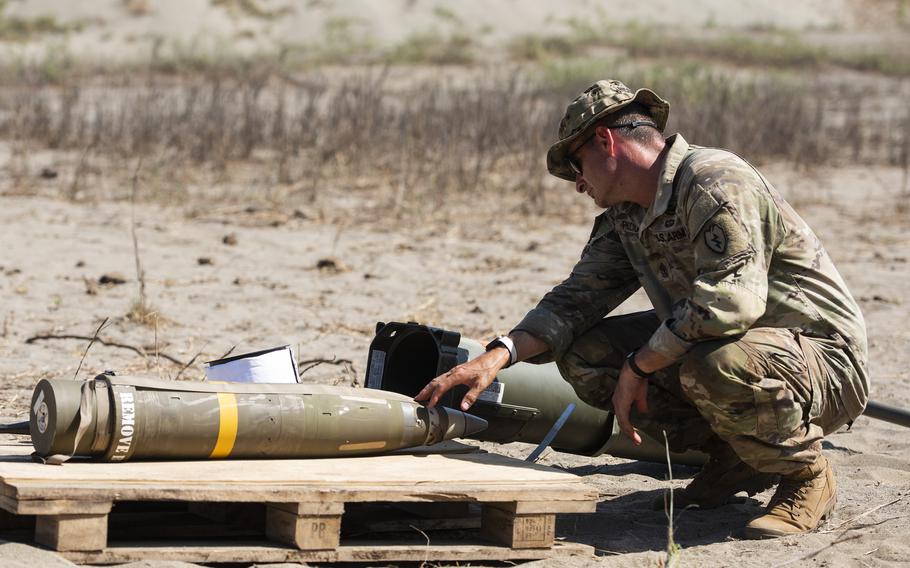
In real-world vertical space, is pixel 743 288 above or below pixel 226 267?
above

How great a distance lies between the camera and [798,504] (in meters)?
3.73

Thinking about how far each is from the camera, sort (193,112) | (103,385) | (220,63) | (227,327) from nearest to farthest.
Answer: (103,385) < (227,327) < (193,112) < (220,63)

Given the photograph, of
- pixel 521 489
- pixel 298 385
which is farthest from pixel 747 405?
pixel 298 385

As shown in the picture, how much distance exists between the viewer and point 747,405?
11.4 feet

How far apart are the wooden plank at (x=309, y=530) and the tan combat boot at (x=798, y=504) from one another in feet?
4.31

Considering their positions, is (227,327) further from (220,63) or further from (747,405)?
(220,63)

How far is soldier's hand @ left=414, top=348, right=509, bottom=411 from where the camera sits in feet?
11.9

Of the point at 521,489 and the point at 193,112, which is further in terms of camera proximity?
the point at 193,112

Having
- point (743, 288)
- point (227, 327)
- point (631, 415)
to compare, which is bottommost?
point (227, 327)

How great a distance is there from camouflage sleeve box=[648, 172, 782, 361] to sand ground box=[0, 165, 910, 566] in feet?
2.17

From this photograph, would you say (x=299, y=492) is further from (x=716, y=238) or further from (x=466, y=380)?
(x=716, y=238)

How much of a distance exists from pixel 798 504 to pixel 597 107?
4.41 feet

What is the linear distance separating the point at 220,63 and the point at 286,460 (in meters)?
16.6

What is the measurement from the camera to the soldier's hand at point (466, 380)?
3639 mm
